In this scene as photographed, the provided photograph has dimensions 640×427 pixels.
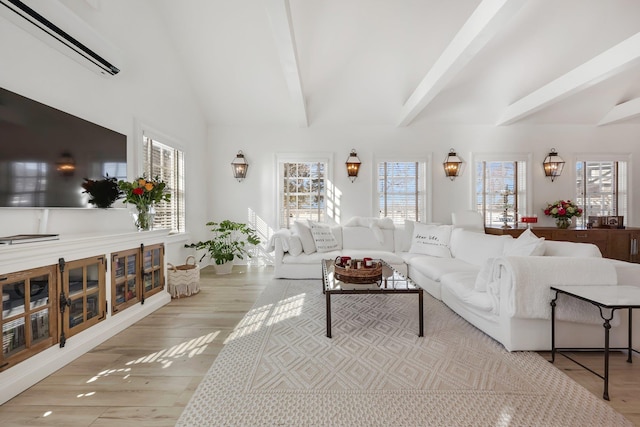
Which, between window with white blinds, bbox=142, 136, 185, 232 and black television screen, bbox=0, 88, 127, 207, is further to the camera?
window with white blinds, bbox=142, 136, 185, 232

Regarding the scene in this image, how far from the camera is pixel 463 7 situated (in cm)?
358

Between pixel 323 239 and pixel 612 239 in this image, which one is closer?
pixel 323 239

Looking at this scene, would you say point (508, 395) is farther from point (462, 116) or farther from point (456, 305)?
point (462, 116)

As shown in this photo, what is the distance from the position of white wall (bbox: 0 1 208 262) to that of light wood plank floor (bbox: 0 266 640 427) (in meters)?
1.12

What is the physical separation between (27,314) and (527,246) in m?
3.88

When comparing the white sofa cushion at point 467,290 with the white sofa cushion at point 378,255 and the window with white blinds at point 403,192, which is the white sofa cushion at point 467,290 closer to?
the white sofa cushion at point 378,255

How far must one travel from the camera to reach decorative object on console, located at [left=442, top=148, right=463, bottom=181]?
5.45m

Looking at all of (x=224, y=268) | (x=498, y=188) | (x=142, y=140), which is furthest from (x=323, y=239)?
(x=498, y=188)

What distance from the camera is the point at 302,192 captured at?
5672mm

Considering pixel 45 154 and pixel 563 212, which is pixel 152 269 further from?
pixel 563 212

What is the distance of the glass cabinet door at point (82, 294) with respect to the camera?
81.8 inches

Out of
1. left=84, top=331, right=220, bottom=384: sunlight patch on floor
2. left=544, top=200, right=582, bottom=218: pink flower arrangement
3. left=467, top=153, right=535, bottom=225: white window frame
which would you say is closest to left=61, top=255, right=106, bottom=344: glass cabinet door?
left=84, top=331, right=220, bottom=384: sunlight patch on floor

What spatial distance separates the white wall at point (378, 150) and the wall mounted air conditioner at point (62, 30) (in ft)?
9.46

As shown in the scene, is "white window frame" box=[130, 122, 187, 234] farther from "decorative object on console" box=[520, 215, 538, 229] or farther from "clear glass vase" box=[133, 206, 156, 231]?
"decorative object on console" box=[520, 215, 538, 229]
